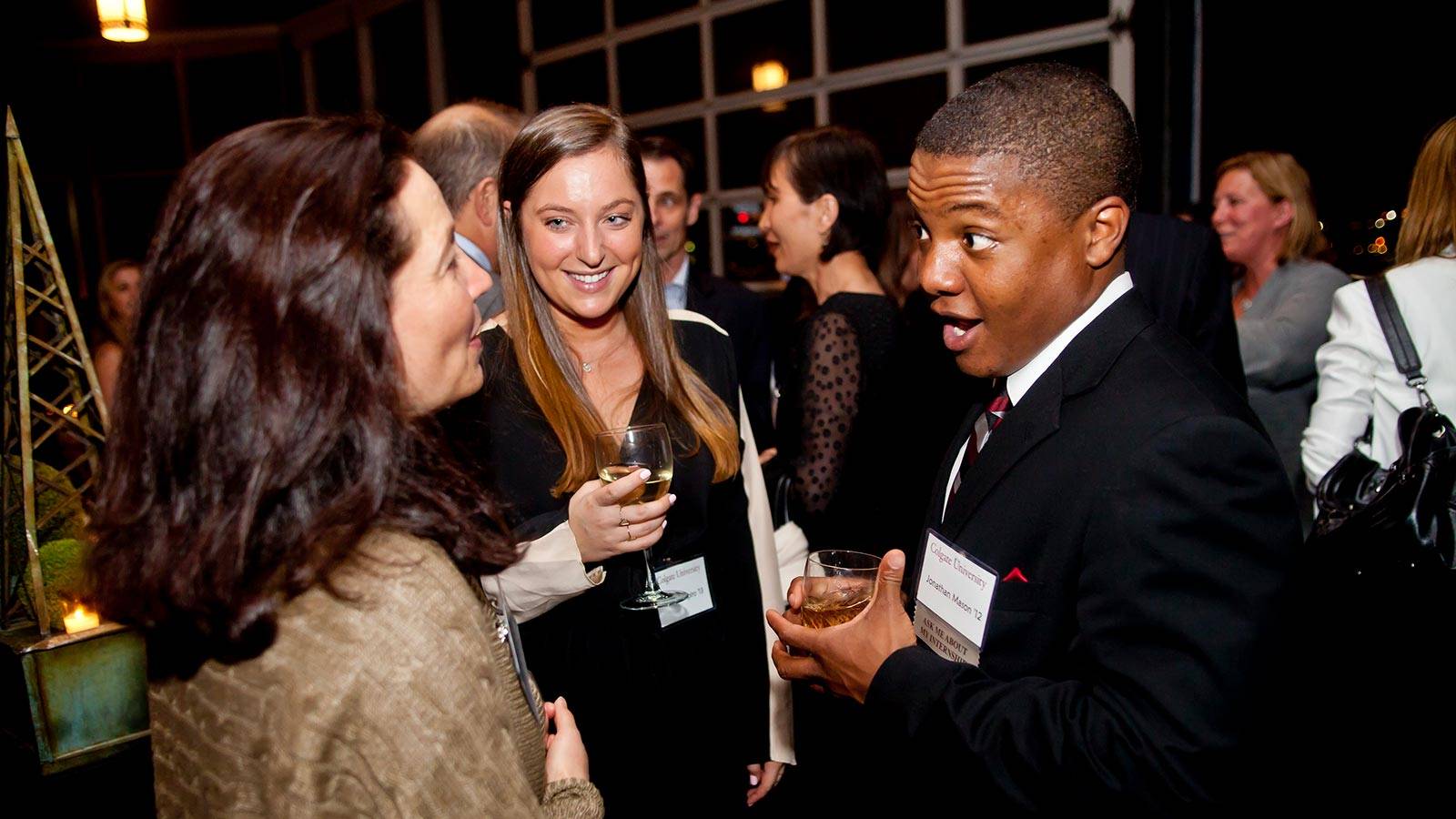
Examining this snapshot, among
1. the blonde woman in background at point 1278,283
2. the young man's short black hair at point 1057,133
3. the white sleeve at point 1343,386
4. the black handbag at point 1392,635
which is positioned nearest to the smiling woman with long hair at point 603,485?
the young man's short black hair at point 1057,133

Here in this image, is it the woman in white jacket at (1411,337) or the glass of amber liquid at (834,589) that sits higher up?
the woman in white jacket at (1411,337)

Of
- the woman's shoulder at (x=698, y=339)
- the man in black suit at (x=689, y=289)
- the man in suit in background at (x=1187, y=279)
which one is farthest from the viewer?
the man in black suit at (x=689, y=289)

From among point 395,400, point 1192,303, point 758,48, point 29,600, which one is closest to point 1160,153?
point 1192,303

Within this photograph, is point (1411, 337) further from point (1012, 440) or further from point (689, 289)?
point (689, 289)

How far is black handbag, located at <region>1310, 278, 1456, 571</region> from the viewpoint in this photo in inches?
75.2

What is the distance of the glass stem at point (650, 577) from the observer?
5.57 feet

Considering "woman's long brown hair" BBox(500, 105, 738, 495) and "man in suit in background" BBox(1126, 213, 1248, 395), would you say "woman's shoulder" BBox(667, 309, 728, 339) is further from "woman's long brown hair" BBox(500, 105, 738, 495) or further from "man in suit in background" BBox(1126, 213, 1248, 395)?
"man in suit in background" BBox(1126, 213, 1248, 395)

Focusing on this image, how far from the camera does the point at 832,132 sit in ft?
9.32

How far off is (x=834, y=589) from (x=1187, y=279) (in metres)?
1.65

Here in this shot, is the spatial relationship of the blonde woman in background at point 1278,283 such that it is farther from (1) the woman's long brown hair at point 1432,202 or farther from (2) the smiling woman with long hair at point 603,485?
(2) the smiling woman with long hair at point 603,485

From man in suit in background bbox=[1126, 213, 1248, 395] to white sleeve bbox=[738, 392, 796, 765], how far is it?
120 centimetres

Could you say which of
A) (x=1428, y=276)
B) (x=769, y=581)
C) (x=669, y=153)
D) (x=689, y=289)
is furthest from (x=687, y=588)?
(x=669, y=153)

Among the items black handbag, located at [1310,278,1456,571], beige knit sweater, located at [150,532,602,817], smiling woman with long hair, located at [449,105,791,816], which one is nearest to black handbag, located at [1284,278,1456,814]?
black handbag, located at [1310,278,1456,571]

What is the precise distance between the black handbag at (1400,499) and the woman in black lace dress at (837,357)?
1.12 meters
